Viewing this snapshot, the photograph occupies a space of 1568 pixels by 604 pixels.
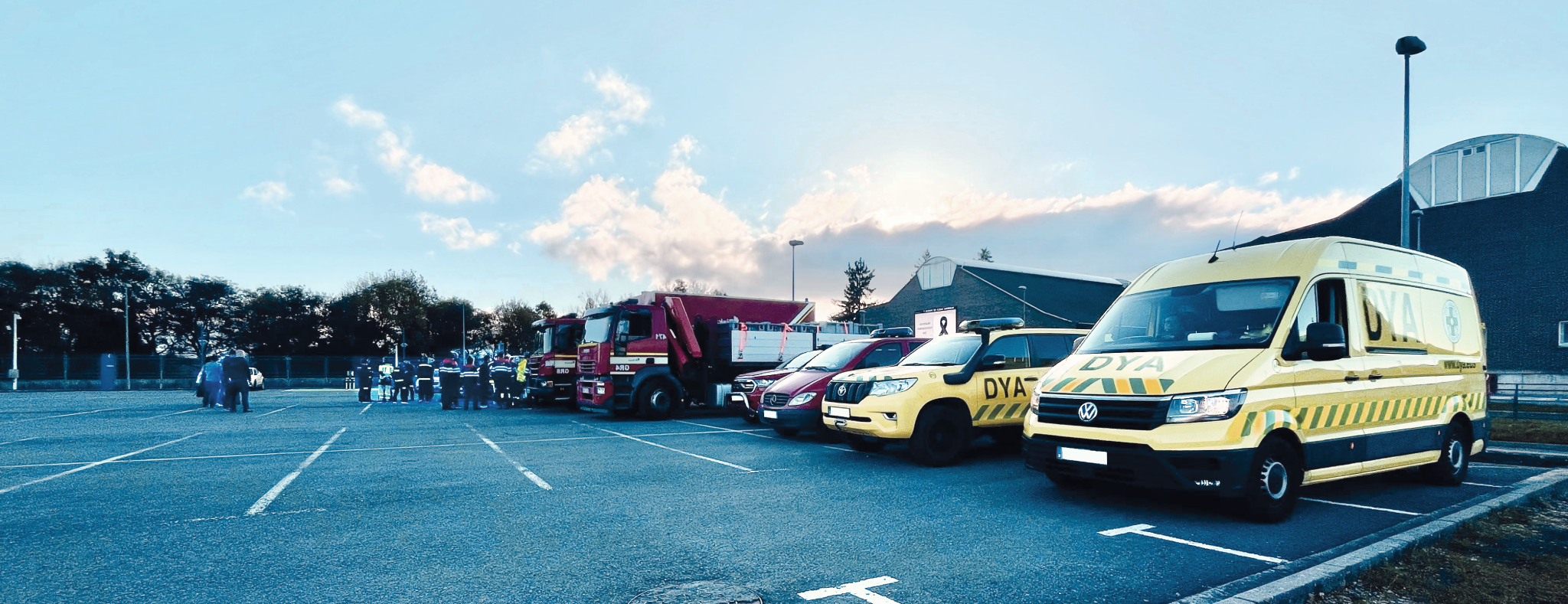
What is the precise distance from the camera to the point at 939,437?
8.96m

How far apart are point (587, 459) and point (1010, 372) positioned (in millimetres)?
5388

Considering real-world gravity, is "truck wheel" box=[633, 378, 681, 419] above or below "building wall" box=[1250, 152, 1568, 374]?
below

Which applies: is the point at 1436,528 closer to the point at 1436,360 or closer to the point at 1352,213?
the point at 1436,360

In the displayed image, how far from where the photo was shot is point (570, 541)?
5.24 m

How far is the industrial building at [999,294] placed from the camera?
5247cm

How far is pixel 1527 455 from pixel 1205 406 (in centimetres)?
717

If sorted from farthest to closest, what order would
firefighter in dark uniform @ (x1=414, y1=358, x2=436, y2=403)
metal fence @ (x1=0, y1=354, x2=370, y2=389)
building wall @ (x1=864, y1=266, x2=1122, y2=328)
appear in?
building wall @ (x1=864, y1=266, x2=1122, y2=328), metal fence @ (x1=0, y1=354, x2=370, y2=389), firefighter in dark uniform @ (x1=414, y1=358, x2=436, y2=403)

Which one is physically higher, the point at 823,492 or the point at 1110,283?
the point at 1110,283

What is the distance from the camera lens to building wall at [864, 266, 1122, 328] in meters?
52.4

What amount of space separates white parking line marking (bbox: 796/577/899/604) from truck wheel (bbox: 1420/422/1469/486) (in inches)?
247

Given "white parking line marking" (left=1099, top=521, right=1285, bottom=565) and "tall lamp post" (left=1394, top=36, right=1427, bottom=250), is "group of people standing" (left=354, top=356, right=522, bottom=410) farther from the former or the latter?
"tall lamp post" (left=1394, top=36, right=1427, bottom=250)

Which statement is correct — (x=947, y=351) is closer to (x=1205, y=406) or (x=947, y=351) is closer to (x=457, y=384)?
Answer: (x=1205, y=406)

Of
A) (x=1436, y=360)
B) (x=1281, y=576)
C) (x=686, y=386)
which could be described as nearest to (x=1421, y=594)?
(x=1281, y=576)

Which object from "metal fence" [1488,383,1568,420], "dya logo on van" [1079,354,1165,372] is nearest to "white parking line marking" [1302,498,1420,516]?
"dya logo on van" [1079,354,1165,372]
